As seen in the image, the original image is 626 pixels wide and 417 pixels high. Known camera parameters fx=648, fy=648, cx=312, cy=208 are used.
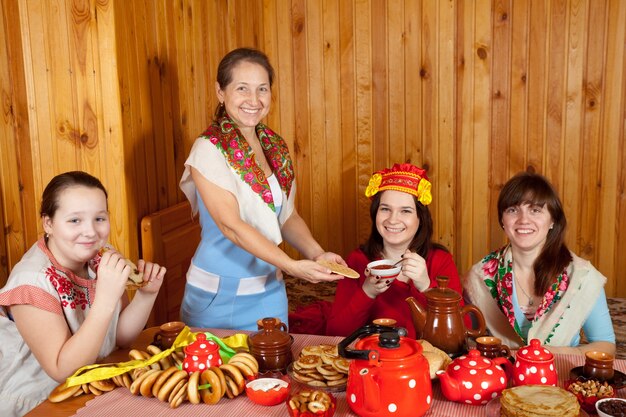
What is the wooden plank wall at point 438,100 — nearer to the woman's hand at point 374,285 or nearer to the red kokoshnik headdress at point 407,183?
the red kokoshnik headdress at point 407,183

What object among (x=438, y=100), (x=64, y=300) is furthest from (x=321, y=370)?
(x=438, y=100)

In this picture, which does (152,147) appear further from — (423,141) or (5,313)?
(423,141)

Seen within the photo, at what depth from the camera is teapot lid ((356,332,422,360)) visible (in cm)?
124

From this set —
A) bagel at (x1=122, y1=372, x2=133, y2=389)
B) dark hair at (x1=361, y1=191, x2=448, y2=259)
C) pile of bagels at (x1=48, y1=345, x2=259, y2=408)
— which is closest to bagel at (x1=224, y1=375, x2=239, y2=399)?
pile of bagels at (x1=48, y1=345, x2=259, y2=408)

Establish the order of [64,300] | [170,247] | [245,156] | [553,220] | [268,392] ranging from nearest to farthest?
[268,392] < [64,300] < [245,156] < [553,220] < [170,247]

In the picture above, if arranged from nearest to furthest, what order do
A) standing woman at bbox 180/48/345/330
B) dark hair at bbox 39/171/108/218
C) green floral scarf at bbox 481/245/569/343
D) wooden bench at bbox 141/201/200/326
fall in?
dark hair at bbox 39/171/108/218 < standing woman at bbox 180/48/345/330 < green floral scarf at bbox 481/245/569/343 < wooden bench at bbox 141/201/200/326

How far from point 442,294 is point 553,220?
2.78 feet

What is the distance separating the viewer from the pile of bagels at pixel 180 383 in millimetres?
1359

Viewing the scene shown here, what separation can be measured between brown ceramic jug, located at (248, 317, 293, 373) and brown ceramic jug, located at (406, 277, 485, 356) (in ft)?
1.01

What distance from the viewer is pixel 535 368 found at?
1345mm

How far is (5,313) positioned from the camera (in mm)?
1734

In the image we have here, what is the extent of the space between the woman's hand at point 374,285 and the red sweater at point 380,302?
0.03 metres

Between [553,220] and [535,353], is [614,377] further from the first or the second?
[553,220]

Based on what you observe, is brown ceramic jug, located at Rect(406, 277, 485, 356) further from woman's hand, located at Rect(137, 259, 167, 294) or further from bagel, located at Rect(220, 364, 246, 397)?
woman's hand, located at Rect(137, 259, 167, 294)
